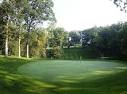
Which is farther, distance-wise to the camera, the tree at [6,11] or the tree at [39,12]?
the tree at [39,12]

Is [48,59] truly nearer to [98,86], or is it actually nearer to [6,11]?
[6,11]

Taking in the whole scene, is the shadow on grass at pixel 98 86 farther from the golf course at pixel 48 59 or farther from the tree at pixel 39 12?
the tree at pixel 39 12

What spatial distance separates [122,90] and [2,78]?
989 cm

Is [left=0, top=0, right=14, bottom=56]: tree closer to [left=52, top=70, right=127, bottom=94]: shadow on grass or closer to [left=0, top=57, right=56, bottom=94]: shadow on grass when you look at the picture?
[left=0, top=57, right=56, bottom=94]: shadow on grass

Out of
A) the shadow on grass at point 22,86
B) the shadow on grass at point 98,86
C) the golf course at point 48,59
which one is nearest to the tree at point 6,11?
the golf course at point 48,59

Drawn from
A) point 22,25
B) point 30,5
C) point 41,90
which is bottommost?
point 41,90

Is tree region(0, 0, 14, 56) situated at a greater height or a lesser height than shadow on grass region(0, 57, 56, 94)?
greater

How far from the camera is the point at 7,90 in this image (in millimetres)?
22594

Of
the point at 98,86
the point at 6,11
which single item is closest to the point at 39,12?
the point at 6,11

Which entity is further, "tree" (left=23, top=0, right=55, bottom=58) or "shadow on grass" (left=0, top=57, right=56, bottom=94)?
"tree" (left=23, top=0, right=55, bottom=58)

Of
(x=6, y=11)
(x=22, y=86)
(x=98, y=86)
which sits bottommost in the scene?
(x=98, y=86)

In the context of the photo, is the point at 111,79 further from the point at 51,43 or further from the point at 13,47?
the point at 51,43

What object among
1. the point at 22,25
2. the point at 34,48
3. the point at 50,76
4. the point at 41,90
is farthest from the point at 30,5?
the point at 41,90

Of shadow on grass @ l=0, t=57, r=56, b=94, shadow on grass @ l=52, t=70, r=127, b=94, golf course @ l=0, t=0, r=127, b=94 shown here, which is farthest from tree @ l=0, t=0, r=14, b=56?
shadow on grass @ l=52, t=70, r=127, b=94
